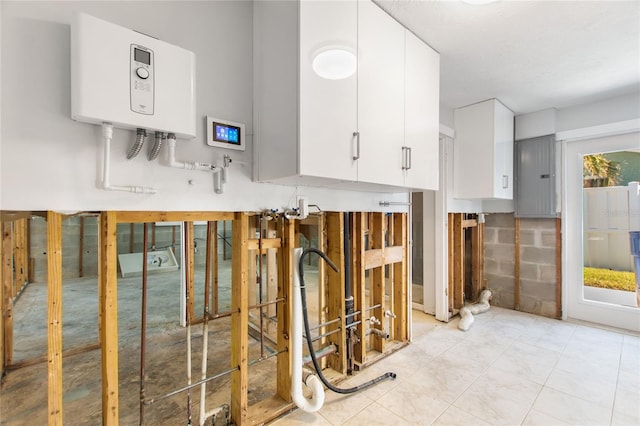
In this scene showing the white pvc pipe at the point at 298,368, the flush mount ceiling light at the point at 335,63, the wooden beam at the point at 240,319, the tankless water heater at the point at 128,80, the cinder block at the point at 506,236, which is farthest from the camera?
the cinder block at the point at 506,236

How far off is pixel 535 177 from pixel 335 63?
3291 mm

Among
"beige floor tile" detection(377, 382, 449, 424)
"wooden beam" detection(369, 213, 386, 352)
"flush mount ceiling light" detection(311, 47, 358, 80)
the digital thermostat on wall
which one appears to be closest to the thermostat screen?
the digital thermostat on wall

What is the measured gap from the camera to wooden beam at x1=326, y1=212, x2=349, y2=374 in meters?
2.23

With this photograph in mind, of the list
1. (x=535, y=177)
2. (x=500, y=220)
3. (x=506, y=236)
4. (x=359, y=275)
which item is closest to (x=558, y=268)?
(x=506, y=236)

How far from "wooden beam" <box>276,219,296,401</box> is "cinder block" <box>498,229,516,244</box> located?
11.0ft

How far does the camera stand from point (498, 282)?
151 inches

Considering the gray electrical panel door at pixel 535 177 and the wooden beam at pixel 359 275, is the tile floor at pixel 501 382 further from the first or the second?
the gray electrical panel door at pixel 535 177

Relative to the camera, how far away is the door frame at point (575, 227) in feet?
10.4

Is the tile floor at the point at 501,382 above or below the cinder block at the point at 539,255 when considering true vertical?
below

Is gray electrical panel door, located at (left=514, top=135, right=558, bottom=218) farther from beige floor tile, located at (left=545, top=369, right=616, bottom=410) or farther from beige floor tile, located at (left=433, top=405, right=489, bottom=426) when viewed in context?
beige floor tile, located at (left=433, top=405, right=489, bottom=426)

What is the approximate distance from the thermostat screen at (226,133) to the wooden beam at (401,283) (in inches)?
68.5

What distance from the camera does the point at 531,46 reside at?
6.97ft

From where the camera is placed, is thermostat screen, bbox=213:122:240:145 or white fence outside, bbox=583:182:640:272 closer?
thermostat screen, bbox=213:122:240:145

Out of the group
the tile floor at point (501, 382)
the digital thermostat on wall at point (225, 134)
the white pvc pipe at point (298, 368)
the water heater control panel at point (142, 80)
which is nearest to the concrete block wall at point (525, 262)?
the tile floor at point (501, 382)
